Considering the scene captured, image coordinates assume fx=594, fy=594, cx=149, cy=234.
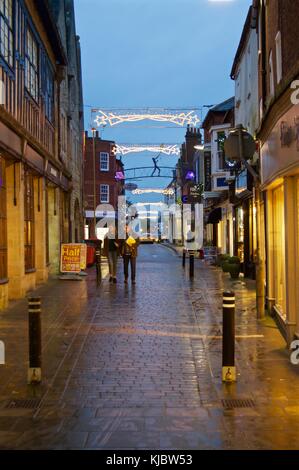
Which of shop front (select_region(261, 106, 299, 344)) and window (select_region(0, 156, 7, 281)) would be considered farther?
window (select_region(0, 156, 7, 281))

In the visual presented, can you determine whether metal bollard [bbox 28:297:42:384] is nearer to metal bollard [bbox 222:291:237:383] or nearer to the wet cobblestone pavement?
the wet cobblestone pavement

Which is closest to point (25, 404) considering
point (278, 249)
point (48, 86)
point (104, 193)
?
point (278, 249)

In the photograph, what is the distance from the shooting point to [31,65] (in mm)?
17453

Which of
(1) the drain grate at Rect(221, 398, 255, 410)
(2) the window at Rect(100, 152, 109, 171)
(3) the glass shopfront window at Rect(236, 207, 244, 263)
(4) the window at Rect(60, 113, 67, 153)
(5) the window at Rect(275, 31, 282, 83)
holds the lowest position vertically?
(1) the drain grate at Rect(221, 398, 255, 410)

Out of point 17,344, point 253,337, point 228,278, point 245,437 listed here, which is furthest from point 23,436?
point 228,278

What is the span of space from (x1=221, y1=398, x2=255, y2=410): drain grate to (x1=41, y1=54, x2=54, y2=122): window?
1530 cm

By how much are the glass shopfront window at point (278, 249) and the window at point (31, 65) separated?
8.52 metres

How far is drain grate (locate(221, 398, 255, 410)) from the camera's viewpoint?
6.06 m

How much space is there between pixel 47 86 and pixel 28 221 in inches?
245

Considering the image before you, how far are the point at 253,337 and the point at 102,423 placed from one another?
4.63 metres

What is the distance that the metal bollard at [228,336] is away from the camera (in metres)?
6.90

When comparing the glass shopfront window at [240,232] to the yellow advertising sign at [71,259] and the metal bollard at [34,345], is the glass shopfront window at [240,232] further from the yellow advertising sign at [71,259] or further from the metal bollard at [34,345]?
the metal bollard at [34,345]

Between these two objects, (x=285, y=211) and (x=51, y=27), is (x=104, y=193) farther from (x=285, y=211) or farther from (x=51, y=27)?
(x=285, y=211)

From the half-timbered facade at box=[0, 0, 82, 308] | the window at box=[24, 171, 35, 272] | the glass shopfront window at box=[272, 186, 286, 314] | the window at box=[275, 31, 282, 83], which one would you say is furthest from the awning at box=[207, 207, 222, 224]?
the window at box=[275, 31, 282, 83]
